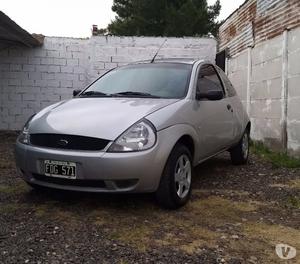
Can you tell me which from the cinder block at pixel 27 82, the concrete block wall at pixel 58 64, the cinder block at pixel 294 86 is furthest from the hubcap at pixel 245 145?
the cinder block at pixel 27 82

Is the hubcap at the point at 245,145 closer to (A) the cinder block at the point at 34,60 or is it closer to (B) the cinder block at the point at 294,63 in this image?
(B) the cinder block at the point at 294,63

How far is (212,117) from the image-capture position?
583cm

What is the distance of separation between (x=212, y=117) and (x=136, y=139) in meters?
1.73

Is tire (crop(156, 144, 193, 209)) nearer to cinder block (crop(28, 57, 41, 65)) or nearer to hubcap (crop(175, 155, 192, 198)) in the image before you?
hubcap (crop(175, 155, 192, 198))

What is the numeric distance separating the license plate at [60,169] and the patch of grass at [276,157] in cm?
400

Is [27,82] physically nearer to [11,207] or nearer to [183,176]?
[11,207]

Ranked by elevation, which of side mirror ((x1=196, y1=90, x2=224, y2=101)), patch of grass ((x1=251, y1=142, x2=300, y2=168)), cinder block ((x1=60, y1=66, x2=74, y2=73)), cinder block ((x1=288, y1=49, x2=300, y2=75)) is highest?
cinder block ((x1=60, y1=66, x2=74, y2=73))

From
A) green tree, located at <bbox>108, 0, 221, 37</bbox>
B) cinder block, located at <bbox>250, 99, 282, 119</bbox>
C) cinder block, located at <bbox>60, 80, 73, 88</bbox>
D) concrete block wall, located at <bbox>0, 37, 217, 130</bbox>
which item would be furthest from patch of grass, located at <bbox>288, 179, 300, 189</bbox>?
green tree, located at <bbox>108, 0, 221, 37</bbox>

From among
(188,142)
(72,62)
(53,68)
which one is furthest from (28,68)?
(188,142)

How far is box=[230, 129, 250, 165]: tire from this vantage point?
7301mm

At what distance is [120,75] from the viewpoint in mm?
5996

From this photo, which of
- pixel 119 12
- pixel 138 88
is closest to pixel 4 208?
pixel 138 88

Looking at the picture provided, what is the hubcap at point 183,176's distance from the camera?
4.80 metres

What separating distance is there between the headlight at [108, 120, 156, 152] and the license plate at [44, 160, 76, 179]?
1.33 ft
